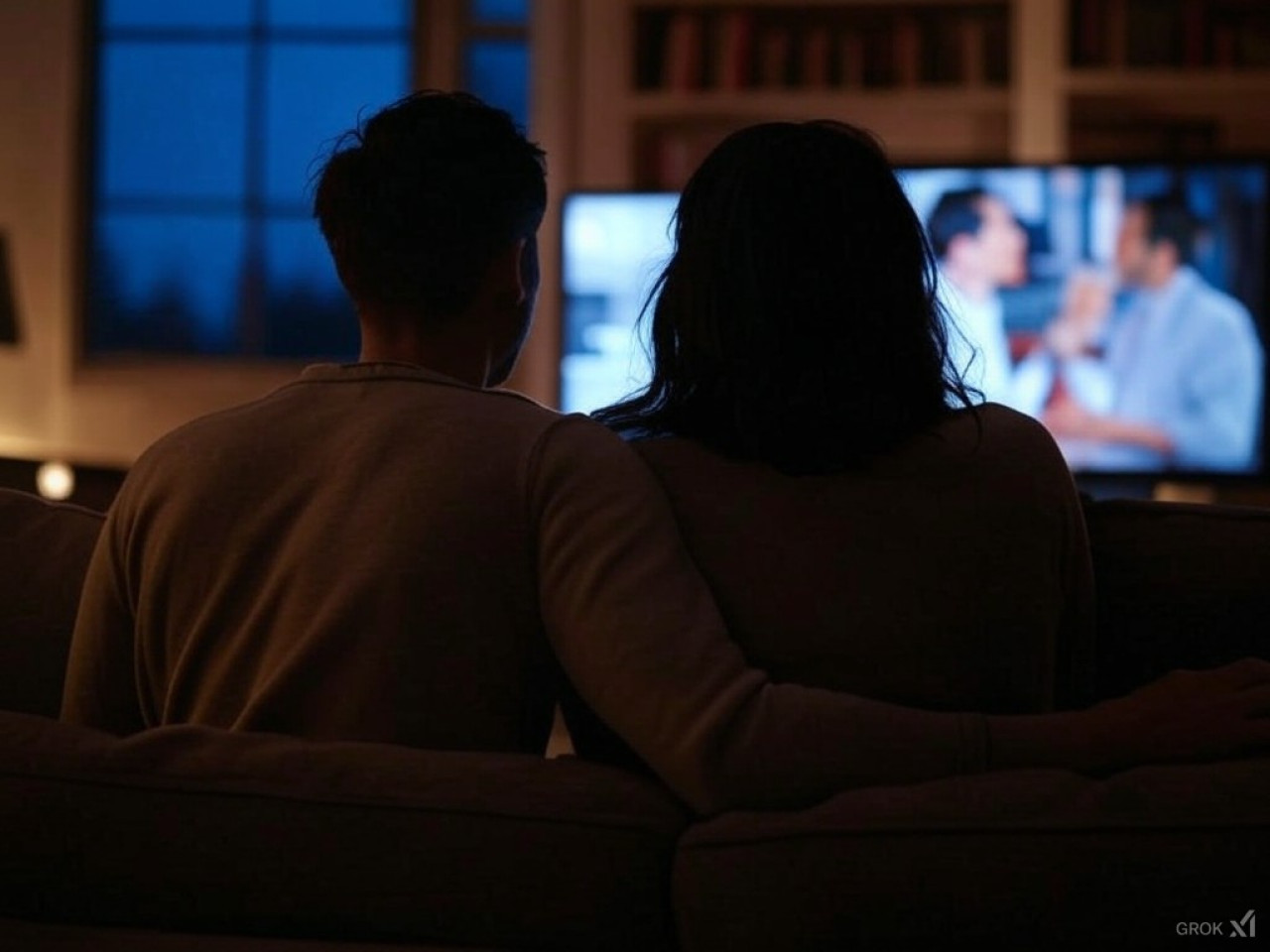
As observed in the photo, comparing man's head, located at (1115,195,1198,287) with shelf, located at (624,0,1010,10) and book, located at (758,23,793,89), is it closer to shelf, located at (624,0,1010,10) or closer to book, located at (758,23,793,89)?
shelf, located at (624,0,1010,10)

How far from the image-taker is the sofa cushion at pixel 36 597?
115 cm

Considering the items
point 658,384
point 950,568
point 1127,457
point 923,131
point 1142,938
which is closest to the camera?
point 1142,938

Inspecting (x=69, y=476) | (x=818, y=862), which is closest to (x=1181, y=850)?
(x=818, y=862)

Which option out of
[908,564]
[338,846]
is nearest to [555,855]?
[338,846]

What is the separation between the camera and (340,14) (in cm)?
519

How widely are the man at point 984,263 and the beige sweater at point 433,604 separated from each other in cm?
294

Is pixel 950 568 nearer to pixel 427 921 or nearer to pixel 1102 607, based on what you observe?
pixel 1102 607

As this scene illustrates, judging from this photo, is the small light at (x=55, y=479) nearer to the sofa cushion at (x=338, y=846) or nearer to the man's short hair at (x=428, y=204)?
the man's short hair at (x=428, y=204)

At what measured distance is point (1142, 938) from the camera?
788 mm

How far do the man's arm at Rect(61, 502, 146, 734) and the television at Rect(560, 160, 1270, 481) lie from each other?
2.65 meters

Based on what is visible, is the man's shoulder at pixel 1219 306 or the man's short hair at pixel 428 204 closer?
the man's short hair at pixel 428 204

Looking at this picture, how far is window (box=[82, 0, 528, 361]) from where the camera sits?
515cm

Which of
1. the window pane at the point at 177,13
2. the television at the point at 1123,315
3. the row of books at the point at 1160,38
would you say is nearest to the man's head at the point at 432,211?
the television at the point at 1123,315

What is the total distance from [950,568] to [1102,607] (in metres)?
0.13
